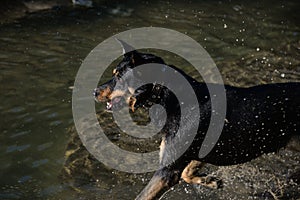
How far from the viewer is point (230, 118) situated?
5.09 meters

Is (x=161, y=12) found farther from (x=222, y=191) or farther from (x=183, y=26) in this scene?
(x=222, y=191)

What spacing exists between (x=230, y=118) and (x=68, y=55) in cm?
542

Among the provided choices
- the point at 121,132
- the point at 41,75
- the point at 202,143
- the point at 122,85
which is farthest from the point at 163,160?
the point at 41,75

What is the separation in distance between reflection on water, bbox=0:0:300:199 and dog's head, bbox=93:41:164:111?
1256 mm

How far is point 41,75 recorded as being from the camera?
9070mm

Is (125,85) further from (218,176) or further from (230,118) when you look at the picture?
(218,176)

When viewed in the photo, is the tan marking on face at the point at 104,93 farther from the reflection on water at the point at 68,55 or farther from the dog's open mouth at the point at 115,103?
the reflection on water at the point at 68,55

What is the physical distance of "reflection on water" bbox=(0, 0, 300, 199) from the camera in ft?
22.0

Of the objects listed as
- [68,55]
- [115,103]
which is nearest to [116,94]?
[115,103]

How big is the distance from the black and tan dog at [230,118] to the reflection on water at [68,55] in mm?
1103

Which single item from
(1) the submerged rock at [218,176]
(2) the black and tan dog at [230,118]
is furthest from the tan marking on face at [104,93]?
(1) the submerged rock at [218,176]

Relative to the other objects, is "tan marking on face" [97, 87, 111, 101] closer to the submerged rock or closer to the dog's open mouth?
the dog's open mouth

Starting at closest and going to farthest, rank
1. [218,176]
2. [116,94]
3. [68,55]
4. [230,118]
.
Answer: [230,118] < [116,94] < [218,176] < [68,55]

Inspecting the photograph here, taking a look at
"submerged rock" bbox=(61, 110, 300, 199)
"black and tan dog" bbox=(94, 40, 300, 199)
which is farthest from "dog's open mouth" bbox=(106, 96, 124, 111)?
"submerged rock" bbox=(61, 110, 300, 199)
